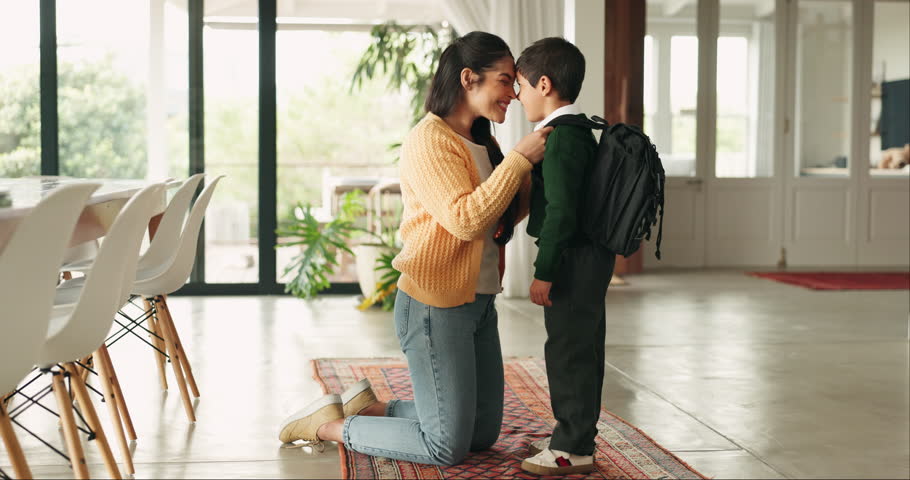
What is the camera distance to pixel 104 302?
253 centimetres

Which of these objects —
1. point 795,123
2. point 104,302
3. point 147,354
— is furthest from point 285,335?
point 795,123

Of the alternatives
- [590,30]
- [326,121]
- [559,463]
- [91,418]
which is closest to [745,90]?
[590,30]

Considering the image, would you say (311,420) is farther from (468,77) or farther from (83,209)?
(468,77)

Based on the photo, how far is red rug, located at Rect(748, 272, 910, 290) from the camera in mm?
7648

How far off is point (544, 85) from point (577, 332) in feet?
2.23

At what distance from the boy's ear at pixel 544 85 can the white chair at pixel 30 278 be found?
1.17 m

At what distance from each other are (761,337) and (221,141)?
3876 millimetres

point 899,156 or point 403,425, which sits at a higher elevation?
point 899,156

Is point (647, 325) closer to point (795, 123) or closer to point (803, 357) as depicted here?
point (803, 357)

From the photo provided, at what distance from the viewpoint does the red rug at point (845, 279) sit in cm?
765

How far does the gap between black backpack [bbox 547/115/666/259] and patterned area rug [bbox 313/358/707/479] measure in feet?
2.41

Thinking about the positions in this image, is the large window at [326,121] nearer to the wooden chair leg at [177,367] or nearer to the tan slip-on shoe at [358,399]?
the wooden chair leg at [177,367]

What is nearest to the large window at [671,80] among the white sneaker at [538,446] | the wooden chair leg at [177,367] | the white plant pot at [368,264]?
the white plant pot at [368,264]

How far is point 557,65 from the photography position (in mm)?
2672
